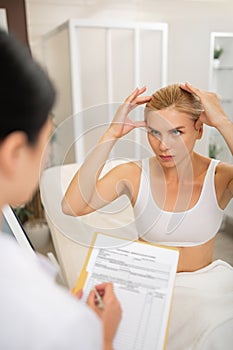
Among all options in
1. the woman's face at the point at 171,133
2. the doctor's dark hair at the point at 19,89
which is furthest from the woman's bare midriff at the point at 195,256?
the doctor's dark hair at the point at 19,89

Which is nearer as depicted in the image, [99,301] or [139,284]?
[99,301]

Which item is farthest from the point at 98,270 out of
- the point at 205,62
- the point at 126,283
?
the point at 205,62

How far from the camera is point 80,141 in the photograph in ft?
2.20

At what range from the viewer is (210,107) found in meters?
0.63

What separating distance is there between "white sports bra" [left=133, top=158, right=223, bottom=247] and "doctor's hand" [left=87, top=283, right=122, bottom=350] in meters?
0.20

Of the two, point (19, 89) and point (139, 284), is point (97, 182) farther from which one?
point (19, 89)

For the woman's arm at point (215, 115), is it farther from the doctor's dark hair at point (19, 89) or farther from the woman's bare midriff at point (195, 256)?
the doctor's dark hair at point (19, 89)

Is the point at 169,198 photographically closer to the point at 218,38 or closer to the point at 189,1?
the point at 218,38

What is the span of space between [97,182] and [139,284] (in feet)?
0.76

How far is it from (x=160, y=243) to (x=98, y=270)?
0.14 meters

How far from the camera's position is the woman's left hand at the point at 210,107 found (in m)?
0.63

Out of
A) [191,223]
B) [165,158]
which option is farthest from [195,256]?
[165,158]

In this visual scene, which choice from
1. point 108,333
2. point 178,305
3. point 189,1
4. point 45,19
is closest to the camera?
point 108,333

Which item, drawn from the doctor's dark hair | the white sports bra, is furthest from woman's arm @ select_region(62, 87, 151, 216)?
the doctor's dark hair
